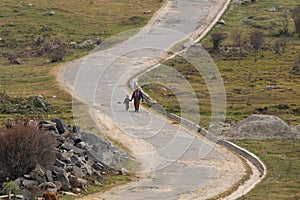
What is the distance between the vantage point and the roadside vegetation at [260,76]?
107 feet

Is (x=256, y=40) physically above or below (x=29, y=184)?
below

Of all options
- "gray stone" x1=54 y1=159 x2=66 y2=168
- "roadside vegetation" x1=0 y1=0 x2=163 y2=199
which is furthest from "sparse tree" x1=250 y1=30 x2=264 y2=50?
"gray stone" x1=54 y1=159 x2=66 y2=168

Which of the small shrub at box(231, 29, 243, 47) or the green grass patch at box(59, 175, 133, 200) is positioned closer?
the green grass patch at box(59, 175, 133, 200)

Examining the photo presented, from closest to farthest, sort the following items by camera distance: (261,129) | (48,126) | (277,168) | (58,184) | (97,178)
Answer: (58,184) → (97,178) → (48,126) → (277,168) → (261,129)

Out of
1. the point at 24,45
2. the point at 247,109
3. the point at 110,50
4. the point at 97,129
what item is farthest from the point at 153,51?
the point at 97,129

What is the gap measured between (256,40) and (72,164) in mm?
44869

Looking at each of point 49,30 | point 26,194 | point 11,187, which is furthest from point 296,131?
point 49,30

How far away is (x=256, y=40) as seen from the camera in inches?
2820

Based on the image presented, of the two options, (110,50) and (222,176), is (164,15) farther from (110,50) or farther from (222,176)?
(222,176)

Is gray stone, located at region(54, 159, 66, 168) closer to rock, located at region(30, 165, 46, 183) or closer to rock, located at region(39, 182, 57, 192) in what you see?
rock, located at region(30, 165, 46, 183)

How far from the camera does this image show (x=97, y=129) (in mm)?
38531

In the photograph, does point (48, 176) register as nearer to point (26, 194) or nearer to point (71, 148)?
point (26, 194)

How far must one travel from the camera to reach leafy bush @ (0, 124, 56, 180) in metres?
27.0

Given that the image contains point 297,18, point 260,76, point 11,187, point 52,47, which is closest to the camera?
point 11,187
